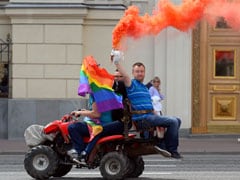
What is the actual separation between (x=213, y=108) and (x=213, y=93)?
416mm

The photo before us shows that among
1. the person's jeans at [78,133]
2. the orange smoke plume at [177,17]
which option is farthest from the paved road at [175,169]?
the orange smoke plume at [177,17]

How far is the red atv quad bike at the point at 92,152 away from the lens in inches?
458

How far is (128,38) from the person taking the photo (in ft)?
37.7

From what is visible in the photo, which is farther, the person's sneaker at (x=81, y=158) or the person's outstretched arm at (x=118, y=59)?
the person's sneaker at (x=81, y=158)

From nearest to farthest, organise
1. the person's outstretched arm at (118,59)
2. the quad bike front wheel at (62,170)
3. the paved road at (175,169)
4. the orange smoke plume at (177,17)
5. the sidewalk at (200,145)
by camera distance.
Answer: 1. the orange smoke plume at (177,17)
2. the person's outstretched arm at (118,59)
3. the quad bike front wheel at (62,170)
4. the paved road at (175,169)
5. the sidewalk at (200,145)

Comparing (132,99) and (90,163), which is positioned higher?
(132,99)

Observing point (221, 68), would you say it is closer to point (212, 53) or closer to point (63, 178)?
point (212, 53)

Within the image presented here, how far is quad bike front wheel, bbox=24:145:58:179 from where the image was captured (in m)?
11.9

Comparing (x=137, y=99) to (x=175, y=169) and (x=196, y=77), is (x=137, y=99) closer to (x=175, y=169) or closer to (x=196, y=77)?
(x=175, y=169)

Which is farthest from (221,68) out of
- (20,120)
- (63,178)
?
(63,178)

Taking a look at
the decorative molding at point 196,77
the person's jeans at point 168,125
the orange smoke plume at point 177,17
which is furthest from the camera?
the decorative molding at point 196,77

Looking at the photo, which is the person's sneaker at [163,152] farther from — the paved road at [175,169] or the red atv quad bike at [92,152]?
the paved road at [175,169]

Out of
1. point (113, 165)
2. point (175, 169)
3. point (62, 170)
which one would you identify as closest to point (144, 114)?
point (113, 165)

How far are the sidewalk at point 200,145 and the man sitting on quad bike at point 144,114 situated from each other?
7.23 m
